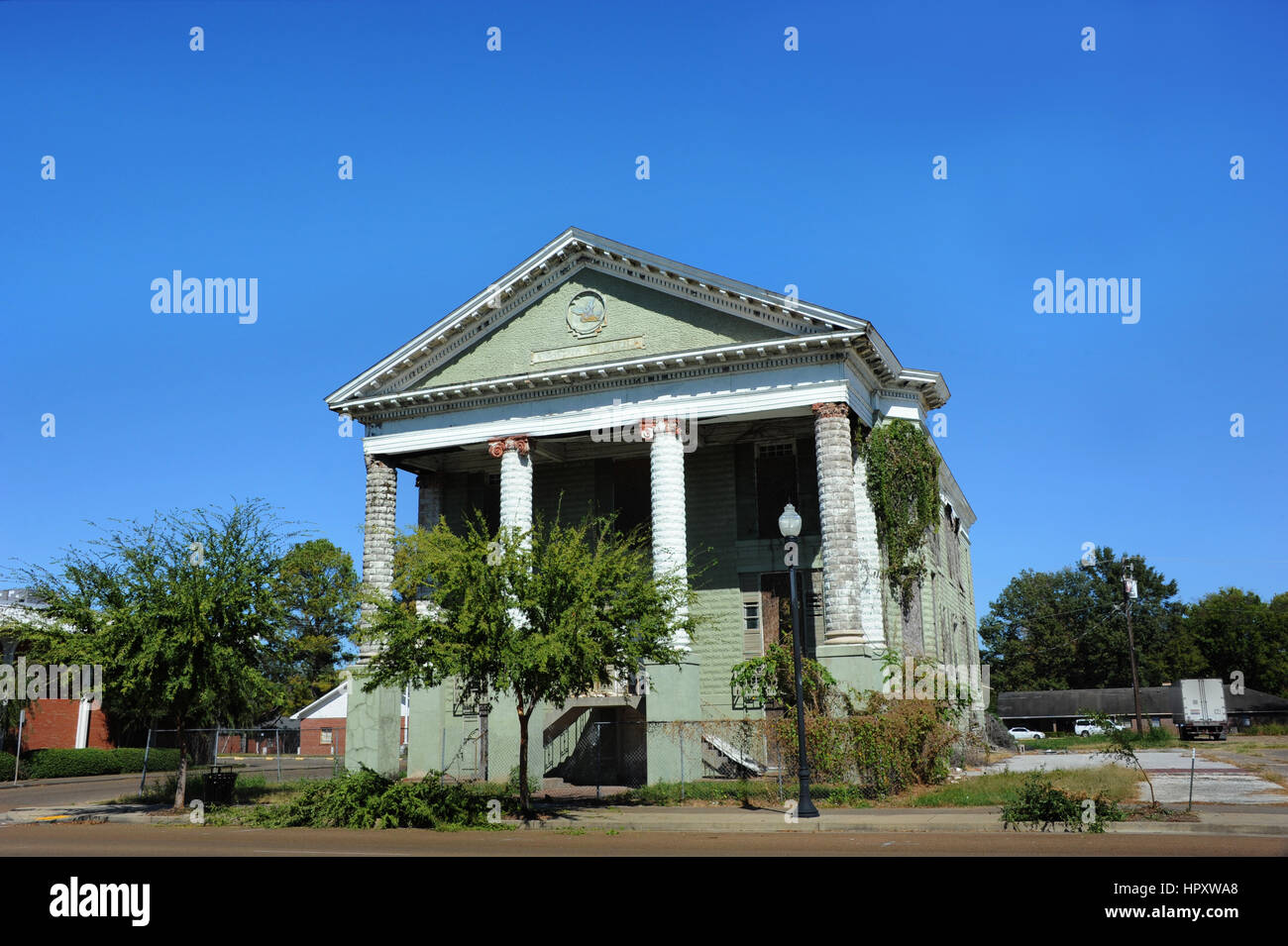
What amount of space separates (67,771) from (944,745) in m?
36.7

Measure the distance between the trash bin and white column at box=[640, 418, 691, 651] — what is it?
1179 cm

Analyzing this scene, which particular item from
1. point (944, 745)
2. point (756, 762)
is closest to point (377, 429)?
point (756, 762)

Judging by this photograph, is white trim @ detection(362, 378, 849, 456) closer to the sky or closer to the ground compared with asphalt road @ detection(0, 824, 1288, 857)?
closer to the sky

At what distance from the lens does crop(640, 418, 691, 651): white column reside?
95.8 ft

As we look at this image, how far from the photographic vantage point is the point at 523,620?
903 inches

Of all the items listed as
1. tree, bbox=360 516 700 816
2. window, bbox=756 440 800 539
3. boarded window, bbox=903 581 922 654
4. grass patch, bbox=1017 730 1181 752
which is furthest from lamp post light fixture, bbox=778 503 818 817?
grass patch, bbox=1017 730 1181 752

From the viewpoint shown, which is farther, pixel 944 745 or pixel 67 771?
pixel 67 771

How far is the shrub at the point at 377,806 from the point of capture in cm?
2061

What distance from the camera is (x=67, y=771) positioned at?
43469 mm

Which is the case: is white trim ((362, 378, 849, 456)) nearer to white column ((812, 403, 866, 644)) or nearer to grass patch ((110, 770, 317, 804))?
white column ((812, 403, 866, 644))

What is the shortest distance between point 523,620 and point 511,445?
10590 millimetres

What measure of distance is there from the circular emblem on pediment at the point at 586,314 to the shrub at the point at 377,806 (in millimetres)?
15080
